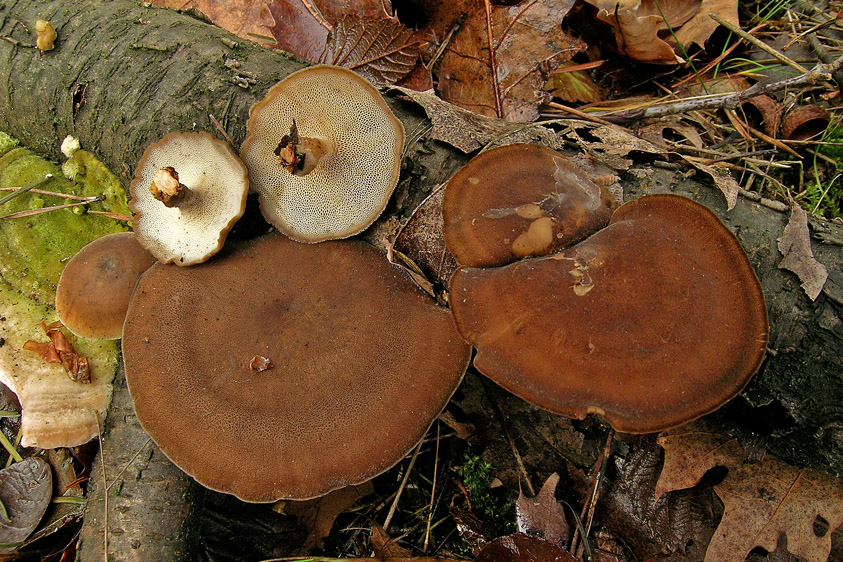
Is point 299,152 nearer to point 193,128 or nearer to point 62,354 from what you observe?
point 193,128

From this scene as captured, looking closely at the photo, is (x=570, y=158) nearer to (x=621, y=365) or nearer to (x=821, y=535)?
(x=621, y=365)

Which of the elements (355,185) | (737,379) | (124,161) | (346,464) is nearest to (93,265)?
(124,161)

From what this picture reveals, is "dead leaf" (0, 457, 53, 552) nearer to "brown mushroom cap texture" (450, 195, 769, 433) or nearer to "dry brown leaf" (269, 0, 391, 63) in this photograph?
"brown mushroom cap texture" (450, 195, 769, 433)

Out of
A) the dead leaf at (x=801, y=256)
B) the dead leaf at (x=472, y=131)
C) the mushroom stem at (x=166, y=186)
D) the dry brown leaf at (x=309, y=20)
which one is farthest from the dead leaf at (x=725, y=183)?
the mushroom stem at (x=166, y=186)

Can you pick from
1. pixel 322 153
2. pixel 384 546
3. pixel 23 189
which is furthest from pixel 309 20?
pixel 384 546

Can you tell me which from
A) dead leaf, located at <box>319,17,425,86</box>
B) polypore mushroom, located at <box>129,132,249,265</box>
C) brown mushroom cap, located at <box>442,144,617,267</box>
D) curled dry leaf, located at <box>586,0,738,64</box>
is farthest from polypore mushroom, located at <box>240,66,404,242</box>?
curled dry leaf, located at <box>586,0,738,64</box>

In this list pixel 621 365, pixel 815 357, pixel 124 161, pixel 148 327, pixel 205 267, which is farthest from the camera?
pixel 124 161
